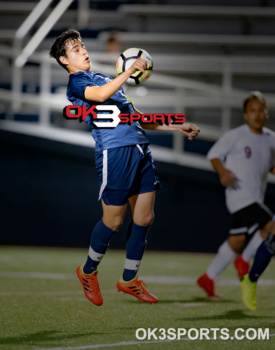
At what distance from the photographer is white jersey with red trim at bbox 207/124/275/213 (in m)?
5.66

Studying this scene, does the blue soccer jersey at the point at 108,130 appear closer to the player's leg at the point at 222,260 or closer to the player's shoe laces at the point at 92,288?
the player's shoe laces at the point at 92,288

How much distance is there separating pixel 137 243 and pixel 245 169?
165 centimetres

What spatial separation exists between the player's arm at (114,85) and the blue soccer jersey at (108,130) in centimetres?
16

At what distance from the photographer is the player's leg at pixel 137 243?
4.32 m

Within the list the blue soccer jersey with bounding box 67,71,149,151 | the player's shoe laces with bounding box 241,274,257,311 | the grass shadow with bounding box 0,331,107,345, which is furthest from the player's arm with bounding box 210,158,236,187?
the grass shadow with bounding box 0,331,107,345

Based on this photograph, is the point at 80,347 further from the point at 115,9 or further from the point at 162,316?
the point at 115,9

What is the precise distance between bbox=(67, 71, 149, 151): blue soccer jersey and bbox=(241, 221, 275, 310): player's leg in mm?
1302

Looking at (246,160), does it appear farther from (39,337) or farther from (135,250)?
(39,337)

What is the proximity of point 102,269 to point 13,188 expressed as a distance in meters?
3.18

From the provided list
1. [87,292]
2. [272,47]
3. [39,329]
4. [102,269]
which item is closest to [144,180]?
[87,292]

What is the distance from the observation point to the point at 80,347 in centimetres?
354

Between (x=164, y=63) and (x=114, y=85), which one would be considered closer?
(x=114, y=85)

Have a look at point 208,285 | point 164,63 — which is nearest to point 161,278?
point 208,285

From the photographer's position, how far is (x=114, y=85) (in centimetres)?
391
